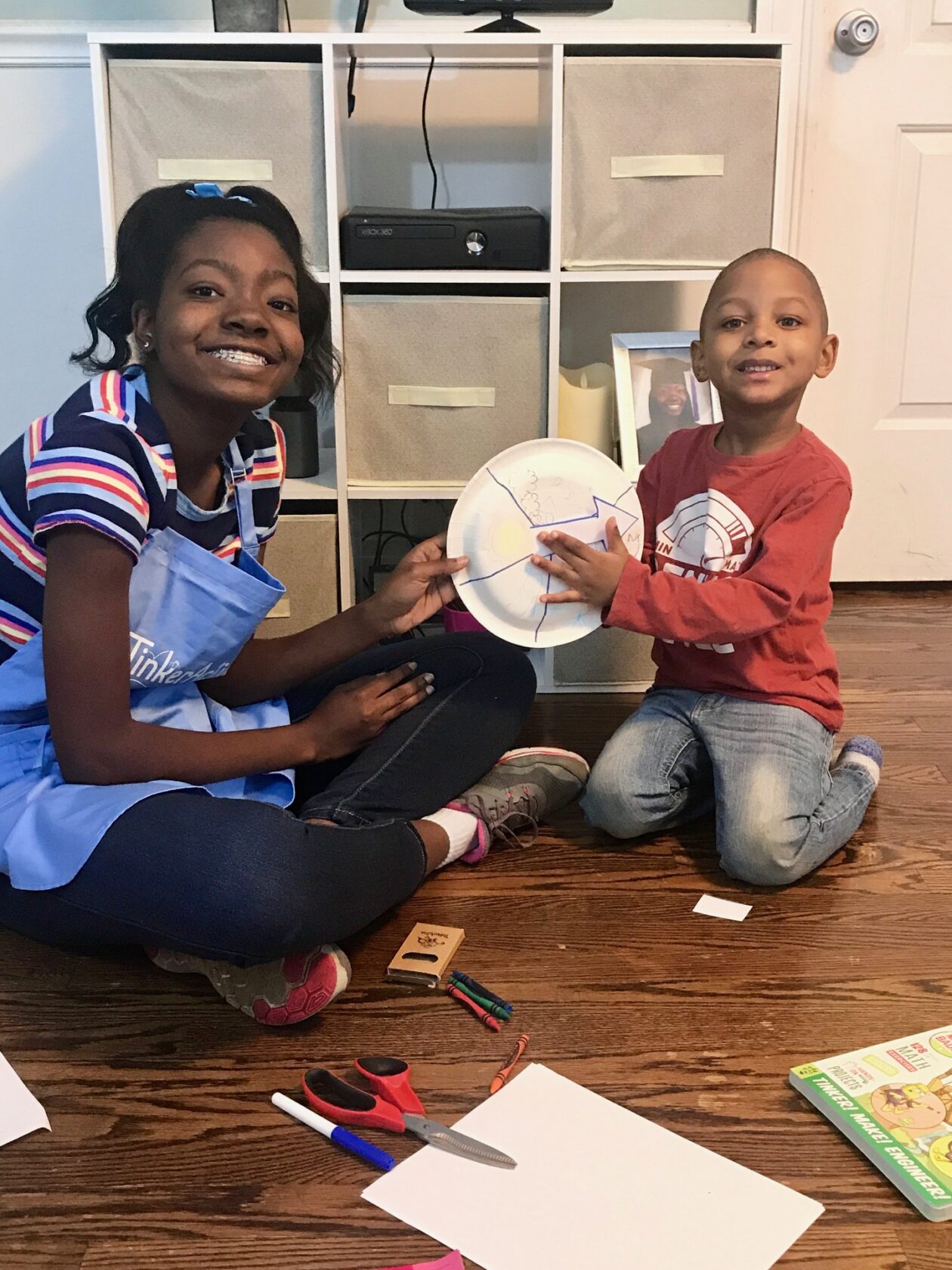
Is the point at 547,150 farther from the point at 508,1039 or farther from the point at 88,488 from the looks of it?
the point at 508,1039

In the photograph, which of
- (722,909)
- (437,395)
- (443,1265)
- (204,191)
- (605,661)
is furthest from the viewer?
(605,661)

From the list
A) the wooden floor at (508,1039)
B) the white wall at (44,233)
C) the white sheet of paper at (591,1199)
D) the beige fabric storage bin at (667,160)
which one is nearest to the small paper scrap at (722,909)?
the wooden floor at (508,1039)

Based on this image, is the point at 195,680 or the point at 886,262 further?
the point at 886,262

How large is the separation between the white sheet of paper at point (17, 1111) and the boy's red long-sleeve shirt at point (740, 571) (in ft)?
2.54

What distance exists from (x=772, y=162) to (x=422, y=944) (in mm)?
1289

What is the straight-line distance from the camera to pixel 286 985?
3.44ft

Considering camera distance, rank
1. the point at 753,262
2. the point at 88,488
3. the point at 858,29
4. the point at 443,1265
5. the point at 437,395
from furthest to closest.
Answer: the point at 858,29, the point at 437,395, the point at 753,262, the point at 88,488, the point at 443,1265

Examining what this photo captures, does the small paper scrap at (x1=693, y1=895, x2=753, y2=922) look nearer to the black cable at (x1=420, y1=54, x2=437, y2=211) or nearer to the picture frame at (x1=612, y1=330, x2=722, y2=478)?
the picture frame at (x1=612, y1=330, x2=722, y2=478)

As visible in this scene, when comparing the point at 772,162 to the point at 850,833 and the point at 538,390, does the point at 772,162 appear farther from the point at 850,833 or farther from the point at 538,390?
the point at 850,833

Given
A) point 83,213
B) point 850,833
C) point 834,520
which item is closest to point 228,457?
point 834,520

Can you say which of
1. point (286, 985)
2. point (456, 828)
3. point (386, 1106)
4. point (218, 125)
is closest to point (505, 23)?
point (218, 125)

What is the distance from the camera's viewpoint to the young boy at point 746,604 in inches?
52.4

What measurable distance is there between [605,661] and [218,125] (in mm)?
1031

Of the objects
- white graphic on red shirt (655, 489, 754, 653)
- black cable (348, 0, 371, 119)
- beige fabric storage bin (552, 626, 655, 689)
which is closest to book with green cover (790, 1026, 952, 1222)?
white graphic on red shirt (655, 489, 754, 653)
